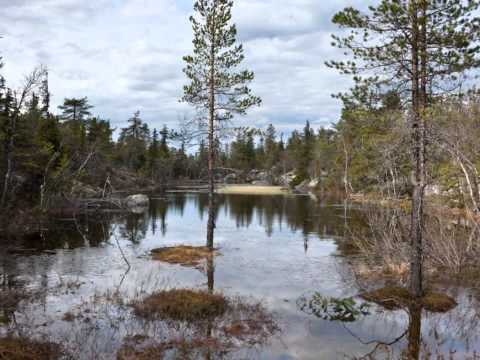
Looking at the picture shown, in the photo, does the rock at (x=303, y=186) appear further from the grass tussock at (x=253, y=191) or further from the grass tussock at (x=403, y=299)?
the grass tussock at (x=403, y=299)

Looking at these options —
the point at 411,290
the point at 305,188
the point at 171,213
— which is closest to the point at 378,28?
the point at 411,290

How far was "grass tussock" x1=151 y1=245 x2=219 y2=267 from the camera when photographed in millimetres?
21609

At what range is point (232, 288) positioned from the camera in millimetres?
16688

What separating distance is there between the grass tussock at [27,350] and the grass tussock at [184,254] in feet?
37.6

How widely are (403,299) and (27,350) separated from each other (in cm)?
1097

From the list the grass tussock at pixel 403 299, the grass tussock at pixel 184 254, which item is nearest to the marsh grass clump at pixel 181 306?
the grass tussock at pixel 403 299

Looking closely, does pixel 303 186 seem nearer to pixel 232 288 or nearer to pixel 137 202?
pixel 137 202

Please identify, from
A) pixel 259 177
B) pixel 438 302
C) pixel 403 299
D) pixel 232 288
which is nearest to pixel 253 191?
pixel 259 177

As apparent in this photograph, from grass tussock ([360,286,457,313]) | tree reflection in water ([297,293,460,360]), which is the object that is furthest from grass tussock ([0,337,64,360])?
grass tussock ([360,286,457,313])

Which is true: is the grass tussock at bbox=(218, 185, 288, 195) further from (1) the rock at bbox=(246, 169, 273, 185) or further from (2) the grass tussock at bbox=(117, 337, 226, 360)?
(2) the grass tussock at bbox=(117, 337, 226, 360)

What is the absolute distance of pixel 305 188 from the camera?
3816 inches

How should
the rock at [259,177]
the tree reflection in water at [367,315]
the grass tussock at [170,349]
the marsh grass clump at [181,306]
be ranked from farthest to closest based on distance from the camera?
the rock at [259,177]
the marsh grass clump at [181,306]
the tree reflection in water at [367,315]
the grass tussock at [170,349]

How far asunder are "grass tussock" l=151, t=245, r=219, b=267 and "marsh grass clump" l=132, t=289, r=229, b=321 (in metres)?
7.05

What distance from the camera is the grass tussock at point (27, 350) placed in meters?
8.74
